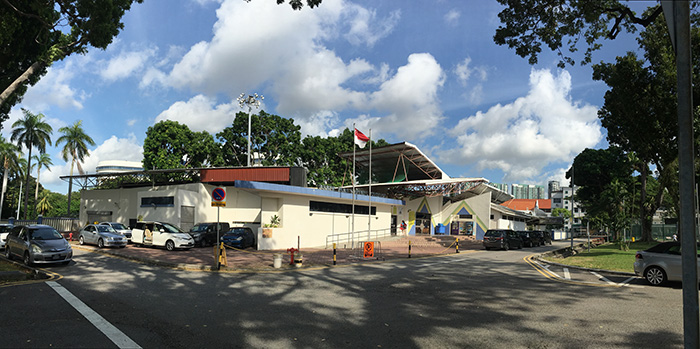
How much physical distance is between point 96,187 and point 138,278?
36.3m

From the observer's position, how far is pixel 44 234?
15.7m

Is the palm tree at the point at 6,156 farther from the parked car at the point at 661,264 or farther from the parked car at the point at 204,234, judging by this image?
the parked car at the point at 661,264

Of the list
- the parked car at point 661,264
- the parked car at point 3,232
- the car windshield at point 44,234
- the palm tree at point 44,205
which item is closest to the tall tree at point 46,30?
the car windshield at point 44,234

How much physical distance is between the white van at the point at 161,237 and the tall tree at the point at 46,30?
384 inches

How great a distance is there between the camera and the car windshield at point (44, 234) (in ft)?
50.4

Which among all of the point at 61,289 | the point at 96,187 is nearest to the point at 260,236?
the point at 61,289

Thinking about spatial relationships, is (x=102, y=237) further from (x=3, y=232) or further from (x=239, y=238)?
(x=239, y=238)

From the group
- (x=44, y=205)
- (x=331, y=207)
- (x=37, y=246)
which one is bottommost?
(x=37, y=246)

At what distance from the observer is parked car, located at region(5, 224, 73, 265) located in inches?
571

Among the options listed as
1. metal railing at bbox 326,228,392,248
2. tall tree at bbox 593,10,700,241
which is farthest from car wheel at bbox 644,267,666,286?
metal railing at bbox 326,228,392,248

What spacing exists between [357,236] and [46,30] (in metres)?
24.1

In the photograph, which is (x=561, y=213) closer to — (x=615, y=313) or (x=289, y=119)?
(x=289, y=119)

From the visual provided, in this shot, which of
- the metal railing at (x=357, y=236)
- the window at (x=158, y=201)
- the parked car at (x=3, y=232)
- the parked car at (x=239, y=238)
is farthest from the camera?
the window at (x=158, y=201)

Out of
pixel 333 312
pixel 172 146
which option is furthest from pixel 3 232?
pixel 172 146
